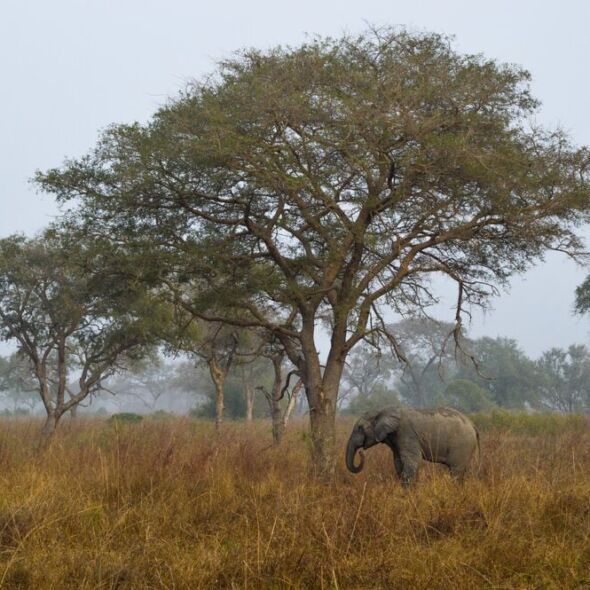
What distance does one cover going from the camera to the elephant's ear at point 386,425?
11.2 metres

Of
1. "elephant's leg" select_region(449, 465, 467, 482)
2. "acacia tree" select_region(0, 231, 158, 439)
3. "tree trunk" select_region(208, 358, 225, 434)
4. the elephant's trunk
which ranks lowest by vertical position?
"elephant's leg" select_region(449, 465, 467, 482)

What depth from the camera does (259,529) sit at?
627 cm

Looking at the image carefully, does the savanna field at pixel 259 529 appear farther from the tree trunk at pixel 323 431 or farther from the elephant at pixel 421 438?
the tree trunk at pixel 323 431

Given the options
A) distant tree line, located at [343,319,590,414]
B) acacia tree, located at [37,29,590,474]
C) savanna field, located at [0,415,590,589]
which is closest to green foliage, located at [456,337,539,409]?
distant tree line, located at [343,319,590,414]

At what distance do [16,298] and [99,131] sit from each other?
982 centimetres

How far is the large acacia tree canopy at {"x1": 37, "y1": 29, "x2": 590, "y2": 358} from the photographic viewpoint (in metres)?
11.4

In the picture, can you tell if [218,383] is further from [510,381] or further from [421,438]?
[510,381]

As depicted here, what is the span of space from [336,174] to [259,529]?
7742mm

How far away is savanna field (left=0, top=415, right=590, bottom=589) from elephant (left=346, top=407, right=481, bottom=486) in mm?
1518

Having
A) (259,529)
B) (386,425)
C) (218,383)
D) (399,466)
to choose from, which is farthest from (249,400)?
(259,529)

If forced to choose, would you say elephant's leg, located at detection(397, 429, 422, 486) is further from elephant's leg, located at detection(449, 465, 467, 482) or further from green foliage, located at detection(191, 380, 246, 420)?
green foliage, located at detection(191, 380, 246, 420)

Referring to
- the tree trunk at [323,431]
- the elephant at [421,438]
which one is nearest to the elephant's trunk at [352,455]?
the elephant at [421,438]

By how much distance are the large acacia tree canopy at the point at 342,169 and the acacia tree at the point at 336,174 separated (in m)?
0.04

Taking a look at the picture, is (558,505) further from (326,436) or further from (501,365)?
(501,365)
